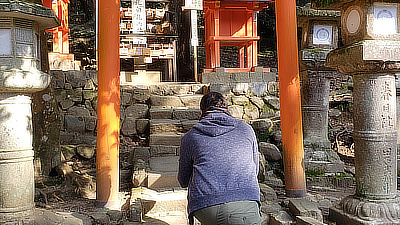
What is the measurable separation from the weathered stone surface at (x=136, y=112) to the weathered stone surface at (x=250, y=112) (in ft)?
7.27

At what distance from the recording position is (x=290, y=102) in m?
4.93

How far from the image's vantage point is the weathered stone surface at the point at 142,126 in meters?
7.43

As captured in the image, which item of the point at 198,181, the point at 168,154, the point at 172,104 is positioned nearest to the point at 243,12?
the point at 172,104

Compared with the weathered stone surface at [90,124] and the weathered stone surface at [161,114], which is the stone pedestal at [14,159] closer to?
the weathered stone surface at [161,114]

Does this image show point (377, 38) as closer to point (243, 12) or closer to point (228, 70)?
point (228, 70)

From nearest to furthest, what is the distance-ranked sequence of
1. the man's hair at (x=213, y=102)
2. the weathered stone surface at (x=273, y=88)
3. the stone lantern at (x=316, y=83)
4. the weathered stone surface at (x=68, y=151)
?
the man's hair at (x=213, y=102)
the stone lantern at (x=316, y=83)
the weathered stone surface at (x=68, y=151)
the weathered stone surface at (x=273, y=88)

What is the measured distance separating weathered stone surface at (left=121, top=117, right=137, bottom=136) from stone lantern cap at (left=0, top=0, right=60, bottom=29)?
3.98 m

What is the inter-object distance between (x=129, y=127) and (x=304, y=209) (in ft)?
14.9

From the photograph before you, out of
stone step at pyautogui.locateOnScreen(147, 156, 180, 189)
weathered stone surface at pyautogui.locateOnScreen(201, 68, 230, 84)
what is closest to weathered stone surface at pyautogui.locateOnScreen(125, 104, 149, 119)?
weathered stone surface at pyautogui.locateOnScreen(201, 68, 230, 84)

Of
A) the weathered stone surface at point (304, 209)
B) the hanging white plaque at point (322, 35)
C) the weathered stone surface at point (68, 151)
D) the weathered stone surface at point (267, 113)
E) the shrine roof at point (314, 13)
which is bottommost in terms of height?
the weathered stone surface at point (304, 209)

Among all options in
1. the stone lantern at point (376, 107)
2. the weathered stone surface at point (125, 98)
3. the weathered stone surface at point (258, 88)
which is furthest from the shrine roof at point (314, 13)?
the weathered stone surface at point (125, 98)

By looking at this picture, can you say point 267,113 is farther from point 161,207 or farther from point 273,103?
point 161,207

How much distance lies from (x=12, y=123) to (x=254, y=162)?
2.46m

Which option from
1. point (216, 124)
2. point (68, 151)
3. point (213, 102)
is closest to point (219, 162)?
point (216, 124)
